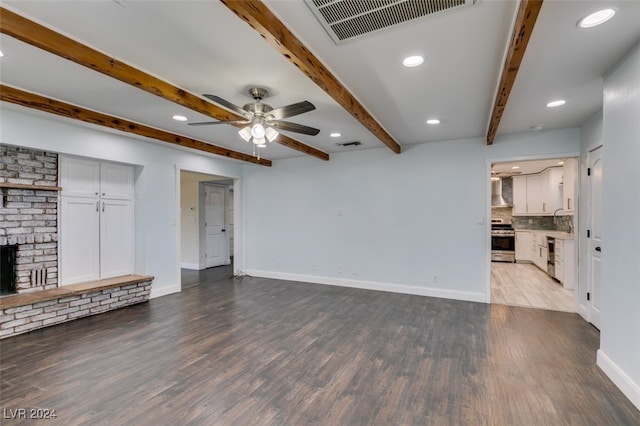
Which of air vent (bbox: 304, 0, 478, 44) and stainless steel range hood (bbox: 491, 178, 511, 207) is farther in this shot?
stainless steel range hood (bbox: 491, 178, 511, 207)

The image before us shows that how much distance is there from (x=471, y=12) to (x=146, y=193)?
485 centimetres

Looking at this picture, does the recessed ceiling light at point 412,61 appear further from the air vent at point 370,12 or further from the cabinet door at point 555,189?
the cabinet door at point 555,189

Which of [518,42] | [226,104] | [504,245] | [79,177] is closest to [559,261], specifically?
[504,245]

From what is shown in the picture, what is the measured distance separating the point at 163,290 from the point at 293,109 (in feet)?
13.1

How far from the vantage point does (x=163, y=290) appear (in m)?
4.93

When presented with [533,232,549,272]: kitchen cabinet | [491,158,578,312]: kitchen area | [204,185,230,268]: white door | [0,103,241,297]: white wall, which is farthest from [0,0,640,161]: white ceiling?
[204,185,230,268]: white door

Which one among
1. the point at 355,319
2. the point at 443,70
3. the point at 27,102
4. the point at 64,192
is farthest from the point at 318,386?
the point at 64,192

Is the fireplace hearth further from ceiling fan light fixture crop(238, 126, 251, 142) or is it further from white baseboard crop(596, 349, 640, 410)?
white baseboard crop(596, 349, 640, 410)

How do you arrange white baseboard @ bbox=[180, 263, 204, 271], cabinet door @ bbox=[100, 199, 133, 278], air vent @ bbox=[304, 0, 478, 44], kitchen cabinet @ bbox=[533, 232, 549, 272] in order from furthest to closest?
white baseboard @ bbox=[180, 263, 204, 271] → kitchen cabinet @ bbox=[533, 232, 549, 272] → cabinet door @ bbox=[100, 199, 133, 278] → air vent @ bbox=[304, 0, 478, 44]

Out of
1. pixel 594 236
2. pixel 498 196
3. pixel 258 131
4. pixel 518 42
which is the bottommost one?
pixel 594 236

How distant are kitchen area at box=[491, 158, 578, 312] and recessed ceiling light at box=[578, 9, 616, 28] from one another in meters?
2.91

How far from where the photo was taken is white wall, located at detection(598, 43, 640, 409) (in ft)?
6.90

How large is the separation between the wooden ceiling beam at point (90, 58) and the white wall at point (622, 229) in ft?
11.8

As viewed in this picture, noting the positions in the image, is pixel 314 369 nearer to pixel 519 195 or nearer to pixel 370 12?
pixel 370 12
